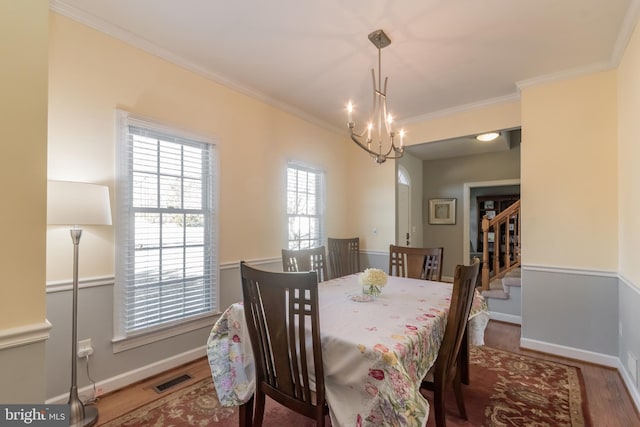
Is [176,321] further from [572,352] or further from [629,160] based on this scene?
[629,160]

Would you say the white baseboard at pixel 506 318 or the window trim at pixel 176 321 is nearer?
the window trim at pixel 176 321

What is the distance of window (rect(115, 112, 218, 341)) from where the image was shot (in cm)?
231

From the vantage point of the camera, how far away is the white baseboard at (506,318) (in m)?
3.81

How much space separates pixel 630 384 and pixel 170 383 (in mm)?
3516

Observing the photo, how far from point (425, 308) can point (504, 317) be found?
286cm

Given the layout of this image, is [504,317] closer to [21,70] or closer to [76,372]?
[76,372]

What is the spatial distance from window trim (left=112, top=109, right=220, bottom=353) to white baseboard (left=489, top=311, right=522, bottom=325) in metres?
3.48

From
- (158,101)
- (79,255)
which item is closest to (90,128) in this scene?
(158,101)

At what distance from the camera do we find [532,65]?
2.77m

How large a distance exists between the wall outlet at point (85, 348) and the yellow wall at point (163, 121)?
0.48 meters

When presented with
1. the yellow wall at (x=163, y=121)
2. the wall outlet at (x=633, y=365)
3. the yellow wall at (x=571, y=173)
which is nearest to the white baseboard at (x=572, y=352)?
the wall outlet at (x=633, y=365)

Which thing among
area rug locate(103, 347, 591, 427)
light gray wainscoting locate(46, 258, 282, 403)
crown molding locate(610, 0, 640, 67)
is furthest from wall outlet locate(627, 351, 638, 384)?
light gray wainscoting locate(46, 258, 282, 403)

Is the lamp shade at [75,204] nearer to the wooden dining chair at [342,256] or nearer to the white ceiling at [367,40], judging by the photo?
the white ceiling at [367,40]

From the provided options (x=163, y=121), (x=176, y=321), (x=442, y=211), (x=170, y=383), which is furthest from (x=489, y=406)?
(x=442, y=211)
